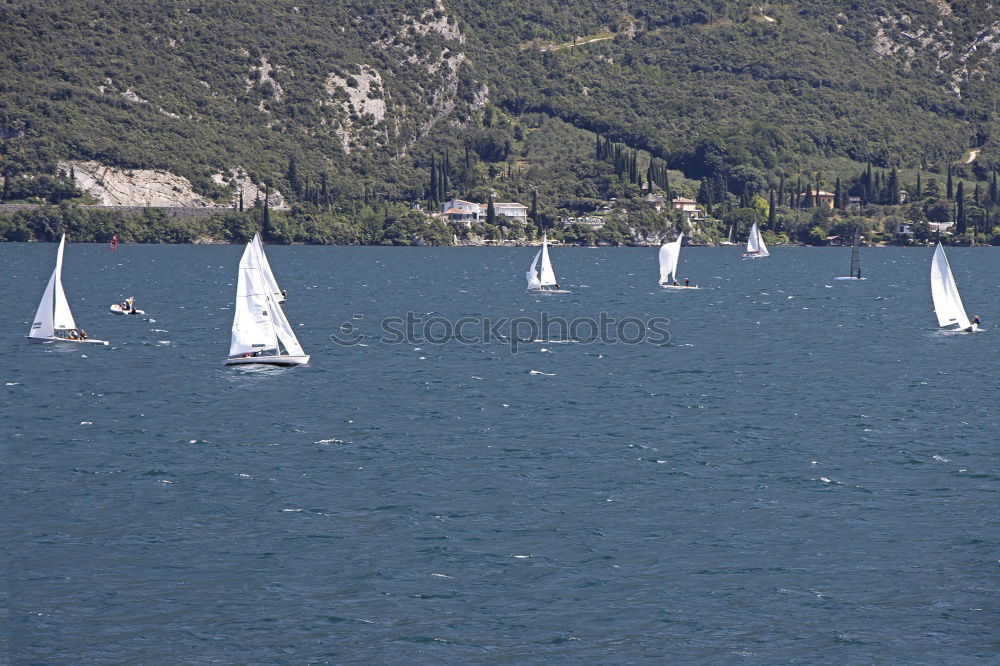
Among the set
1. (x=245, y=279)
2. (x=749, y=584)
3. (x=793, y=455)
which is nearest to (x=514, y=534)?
(x=749, y=584)

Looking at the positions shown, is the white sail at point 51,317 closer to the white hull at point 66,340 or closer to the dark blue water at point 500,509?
the white hull at point 66,340

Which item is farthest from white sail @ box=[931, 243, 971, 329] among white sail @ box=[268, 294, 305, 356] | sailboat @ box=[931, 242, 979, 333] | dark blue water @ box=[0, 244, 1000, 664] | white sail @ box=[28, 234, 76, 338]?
white sail @ box=[28, 234, 76, 338]

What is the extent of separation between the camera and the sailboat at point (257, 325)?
78062 mm

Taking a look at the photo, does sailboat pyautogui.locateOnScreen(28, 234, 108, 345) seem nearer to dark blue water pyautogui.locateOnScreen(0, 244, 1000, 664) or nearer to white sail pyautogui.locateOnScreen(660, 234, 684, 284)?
dark blue water pyautogui.locateOnScreen(0, 244, 1000, 664)

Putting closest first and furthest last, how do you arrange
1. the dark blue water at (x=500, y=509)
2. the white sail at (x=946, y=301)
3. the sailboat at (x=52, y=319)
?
the dark blue water at (x=500, y=509) → the sailboat at (x=52, y=319) → the white sail at (x=946, y=301)

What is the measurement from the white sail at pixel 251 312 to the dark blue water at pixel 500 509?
2.16 meters

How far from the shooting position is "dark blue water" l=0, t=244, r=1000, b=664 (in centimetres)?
3519

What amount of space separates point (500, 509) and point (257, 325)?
38.0m

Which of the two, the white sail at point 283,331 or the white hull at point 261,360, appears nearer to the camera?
the white sail at point 283,331

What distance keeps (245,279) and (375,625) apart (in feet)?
149

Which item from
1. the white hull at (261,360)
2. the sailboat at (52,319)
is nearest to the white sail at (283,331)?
the white hull at (261,360)

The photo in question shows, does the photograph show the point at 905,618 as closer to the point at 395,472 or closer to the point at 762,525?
the point at 762,525

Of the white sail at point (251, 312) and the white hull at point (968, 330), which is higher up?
the white sail at point (251, 312)

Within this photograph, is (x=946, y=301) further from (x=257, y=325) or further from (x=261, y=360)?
(x=257, y=325)
